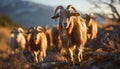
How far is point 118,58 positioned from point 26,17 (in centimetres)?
10558

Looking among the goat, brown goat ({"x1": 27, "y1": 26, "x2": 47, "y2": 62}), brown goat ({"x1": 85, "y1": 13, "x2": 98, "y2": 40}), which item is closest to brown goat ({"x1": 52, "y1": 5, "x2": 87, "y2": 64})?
brown goat ({"x1": 27, "y1": 26, "x2": 47, "y2": 62})

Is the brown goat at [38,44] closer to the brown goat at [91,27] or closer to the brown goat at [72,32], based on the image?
the brown goat at [91,27]

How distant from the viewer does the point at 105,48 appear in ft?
78.7

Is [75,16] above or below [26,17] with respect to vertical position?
above

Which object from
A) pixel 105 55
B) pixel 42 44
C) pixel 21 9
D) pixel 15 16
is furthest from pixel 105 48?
pixel 21 9

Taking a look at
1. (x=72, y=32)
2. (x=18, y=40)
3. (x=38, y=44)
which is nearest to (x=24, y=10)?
(x=18, y=40)

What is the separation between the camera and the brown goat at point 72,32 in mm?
21281

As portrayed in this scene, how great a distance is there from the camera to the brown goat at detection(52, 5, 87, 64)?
21.3 meters

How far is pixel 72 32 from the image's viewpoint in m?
21.7

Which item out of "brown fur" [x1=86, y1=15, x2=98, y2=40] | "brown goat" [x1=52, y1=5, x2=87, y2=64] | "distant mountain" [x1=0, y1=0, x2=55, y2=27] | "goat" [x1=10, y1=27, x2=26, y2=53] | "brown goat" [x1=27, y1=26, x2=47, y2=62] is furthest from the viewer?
"distant mountain" [x1=0, y1=0, x2=55, y2=27]

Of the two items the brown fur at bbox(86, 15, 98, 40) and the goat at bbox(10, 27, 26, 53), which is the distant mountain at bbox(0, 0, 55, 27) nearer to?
the goat at bbox(10, 27, 26, 53)

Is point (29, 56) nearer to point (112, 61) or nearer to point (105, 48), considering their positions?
point (105, 48)

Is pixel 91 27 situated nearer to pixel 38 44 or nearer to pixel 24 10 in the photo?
pixel 38 44

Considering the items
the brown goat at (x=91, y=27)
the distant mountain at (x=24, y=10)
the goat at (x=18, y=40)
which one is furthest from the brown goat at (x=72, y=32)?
the distant mountain at (x=24, y=10)
